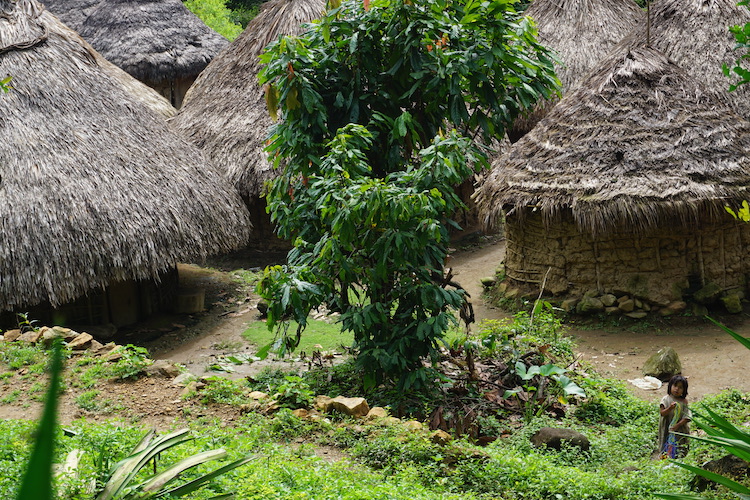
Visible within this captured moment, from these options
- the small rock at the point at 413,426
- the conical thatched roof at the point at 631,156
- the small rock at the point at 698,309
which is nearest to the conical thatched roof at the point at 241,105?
the conical thatched roof at the point at 631,156

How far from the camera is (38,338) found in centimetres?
710

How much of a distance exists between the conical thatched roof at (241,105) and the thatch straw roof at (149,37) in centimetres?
470

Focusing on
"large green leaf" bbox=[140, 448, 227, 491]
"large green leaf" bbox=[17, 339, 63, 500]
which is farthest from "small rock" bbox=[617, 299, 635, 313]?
"large green leaf" bbox=[17, 339, 63, 500]

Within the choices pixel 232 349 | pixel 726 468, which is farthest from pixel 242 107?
pixel 726 468

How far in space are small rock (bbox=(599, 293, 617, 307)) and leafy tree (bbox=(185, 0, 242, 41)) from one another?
17.2m

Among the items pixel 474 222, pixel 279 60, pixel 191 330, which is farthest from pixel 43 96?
pixel 474 222

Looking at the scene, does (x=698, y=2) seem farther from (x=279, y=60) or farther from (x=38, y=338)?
(x=38, y=338)

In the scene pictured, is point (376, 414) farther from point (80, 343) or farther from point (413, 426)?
point (80, 343)

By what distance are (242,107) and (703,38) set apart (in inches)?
302

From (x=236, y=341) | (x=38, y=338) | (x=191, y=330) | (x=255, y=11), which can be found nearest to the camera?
(x=38, y=338)

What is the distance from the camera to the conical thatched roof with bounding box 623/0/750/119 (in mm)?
11742

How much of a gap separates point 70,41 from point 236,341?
5.02 m

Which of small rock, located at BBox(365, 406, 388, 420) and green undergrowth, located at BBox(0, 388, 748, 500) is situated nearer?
green undergrowth, located at BBox(0, 388, 748, 500)

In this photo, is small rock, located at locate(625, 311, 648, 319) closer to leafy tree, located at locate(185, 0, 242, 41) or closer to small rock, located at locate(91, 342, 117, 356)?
small rock, located at locate(91, 342, 117, 356)
